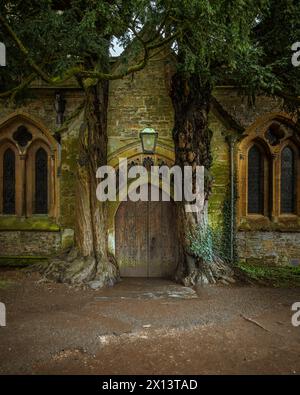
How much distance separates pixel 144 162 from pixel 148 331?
186 inches

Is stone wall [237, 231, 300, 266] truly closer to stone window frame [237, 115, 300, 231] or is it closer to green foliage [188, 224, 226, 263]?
stone window frame [237, 115, 300, 231]

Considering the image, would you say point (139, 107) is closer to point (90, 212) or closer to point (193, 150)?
point (193, 150)

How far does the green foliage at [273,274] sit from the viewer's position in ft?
25.3

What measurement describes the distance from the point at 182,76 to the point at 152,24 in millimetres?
2931

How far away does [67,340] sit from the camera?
170 inches

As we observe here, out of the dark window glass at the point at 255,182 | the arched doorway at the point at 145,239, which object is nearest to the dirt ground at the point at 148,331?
the arched doorway at the point at 145,239

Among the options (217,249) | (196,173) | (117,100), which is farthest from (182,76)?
(217,249)

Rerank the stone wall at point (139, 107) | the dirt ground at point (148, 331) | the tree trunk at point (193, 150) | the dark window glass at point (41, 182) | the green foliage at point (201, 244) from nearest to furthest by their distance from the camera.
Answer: the dirt ground at point (148, 331) → the green foliage at point (201, 244) → the tree trunk at point (193, 150) → the stone wall at point (139, 107) → the dark window glass at point (41, 182)

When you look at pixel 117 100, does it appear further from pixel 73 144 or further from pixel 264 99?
pixel 264 99

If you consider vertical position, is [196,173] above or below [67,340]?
above

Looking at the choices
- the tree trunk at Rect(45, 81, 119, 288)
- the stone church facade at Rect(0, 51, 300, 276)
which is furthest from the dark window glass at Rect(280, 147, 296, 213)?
the tree trunk at Rect(45, 81, 119, 288)

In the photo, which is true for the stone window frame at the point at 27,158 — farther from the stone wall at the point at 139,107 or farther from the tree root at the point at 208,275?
the tree root at the point at 208,275

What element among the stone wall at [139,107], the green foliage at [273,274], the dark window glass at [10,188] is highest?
the stone wall at [139,107]

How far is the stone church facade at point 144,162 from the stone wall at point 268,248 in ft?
0.10
